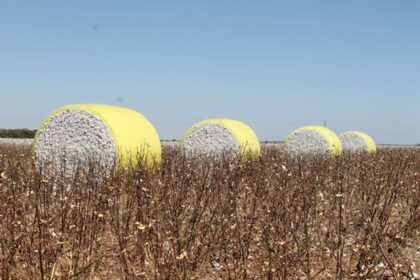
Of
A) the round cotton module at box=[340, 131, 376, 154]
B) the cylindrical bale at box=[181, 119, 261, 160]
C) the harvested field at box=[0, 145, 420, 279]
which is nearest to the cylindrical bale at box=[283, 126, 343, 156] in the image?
the cylindrical bale at box=[181, 119, 261, 160]

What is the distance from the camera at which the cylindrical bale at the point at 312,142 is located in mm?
17203

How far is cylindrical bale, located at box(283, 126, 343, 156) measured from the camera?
56.4 feet

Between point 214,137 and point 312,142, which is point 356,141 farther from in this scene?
point 214,137

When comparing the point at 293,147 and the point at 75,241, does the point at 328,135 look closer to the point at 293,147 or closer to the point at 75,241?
the point at 293,147

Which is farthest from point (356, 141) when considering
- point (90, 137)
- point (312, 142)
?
point (90, 137)

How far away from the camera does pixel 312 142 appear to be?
57.2ft

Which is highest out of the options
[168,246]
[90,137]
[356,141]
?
[356,141]

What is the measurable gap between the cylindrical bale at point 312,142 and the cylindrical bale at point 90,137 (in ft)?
26.3

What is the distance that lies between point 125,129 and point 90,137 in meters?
0.73

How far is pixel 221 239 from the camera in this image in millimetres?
6055

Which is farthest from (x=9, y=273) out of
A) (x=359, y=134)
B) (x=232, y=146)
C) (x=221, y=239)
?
(x=359, y=134)

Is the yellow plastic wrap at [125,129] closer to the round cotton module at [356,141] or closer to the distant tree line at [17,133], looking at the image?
the round cotton module at [356,141]

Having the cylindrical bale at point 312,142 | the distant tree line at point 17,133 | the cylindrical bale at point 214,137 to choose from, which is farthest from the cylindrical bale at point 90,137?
the distant tree line at point 17,133

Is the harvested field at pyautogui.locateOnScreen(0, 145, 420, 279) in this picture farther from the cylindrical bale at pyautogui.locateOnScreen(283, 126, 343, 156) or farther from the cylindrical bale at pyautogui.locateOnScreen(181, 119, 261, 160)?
the cylindrical bale at pyautogui.locateOnScreen(283, 126, 343, 156)
